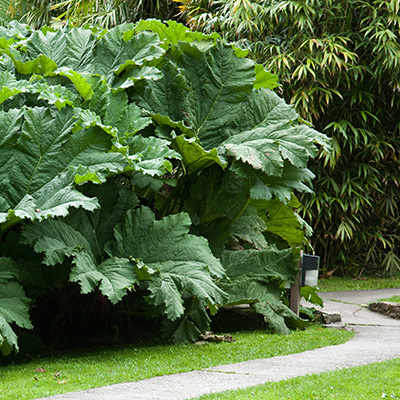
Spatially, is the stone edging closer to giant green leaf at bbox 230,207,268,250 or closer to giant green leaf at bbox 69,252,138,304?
giant green leaf at bbox 230,207,268,250

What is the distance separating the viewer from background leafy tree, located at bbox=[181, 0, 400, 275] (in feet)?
27.2

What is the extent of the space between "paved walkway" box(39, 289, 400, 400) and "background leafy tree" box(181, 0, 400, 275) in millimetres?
3300

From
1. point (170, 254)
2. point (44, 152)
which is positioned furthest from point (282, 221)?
point (44, 152)

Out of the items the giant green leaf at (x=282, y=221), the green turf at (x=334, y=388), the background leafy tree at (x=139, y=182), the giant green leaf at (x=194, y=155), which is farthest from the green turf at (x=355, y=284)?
the green turf at (x=334, y=388)

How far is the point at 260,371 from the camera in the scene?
375 cm

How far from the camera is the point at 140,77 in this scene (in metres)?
4.81

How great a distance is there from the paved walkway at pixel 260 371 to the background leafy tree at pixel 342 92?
10.8 feet

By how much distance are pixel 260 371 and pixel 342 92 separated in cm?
591

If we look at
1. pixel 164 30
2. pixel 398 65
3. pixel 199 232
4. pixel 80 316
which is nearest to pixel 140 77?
pixel 164 30

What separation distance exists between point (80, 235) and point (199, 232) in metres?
1.15

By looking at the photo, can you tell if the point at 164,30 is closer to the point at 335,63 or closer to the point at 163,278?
the point at 163,278

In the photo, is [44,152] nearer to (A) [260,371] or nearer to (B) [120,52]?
(B) [120,52]

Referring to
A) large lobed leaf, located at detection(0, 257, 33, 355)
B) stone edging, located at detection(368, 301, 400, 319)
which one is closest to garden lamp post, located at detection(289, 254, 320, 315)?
stone edging, located at detection(368, 301, 400, 319)

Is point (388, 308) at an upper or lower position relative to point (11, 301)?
lower
